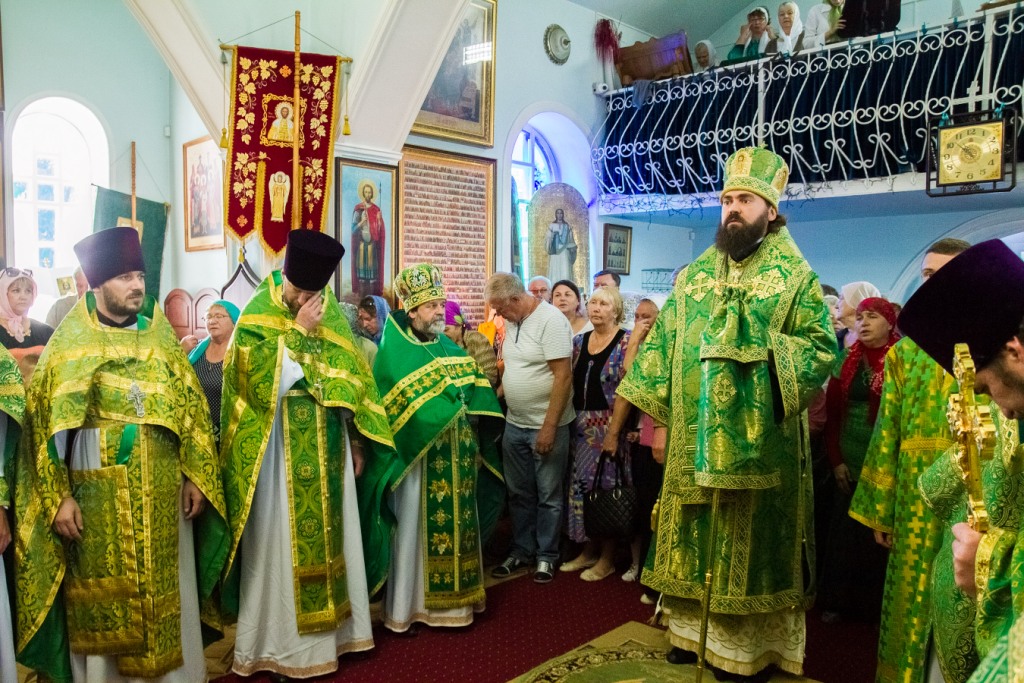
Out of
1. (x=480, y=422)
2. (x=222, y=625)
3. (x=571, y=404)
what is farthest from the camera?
(x=571, y=404)

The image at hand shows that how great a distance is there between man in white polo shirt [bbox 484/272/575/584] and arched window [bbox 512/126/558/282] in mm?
4855

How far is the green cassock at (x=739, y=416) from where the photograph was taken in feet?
10.4

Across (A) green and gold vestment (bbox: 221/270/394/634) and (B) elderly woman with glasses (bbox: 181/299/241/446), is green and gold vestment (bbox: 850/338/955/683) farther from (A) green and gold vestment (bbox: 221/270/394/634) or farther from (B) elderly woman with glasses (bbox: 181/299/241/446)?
(B) elderly woman with glasses (bbox: 181/299/241/446)

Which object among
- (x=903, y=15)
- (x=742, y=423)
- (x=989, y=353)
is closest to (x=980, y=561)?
(x=989, y=353)

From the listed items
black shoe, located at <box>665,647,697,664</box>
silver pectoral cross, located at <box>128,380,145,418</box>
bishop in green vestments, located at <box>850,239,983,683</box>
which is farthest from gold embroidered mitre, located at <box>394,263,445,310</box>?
bishop in green vestments, located at <box>850,239,983,683</box>

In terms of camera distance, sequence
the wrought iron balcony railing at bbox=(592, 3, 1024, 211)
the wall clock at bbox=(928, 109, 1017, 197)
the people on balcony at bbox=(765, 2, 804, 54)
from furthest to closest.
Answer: the people on balcony at bbox=(765, 2, 804, 54) < the wrought iron balcony railing at bbox=(592, 3, 1024, 211) < the wall clock at bbox=(928, 109, 1017, 197)

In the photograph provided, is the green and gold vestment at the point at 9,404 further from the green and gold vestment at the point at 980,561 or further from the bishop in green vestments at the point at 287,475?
the green and gold vestment at the point at 980,561

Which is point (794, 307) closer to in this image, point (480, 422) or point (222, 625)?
point (480, 422)

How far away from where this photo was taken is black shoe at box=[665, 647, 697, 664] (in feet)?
11.7

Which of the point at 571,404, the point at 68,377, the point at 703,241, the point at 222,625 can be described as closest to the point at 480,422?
the point at 571,404

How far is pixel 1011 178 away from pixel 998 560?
7.30 meters

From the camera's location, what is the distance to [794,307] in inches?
131

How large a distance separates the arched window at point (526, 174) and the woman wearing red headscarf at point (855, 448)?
18.8 feet

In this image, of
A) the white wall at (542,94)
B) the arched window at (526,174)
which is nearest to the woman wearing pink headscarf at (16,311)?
the white wall at (542,94)
